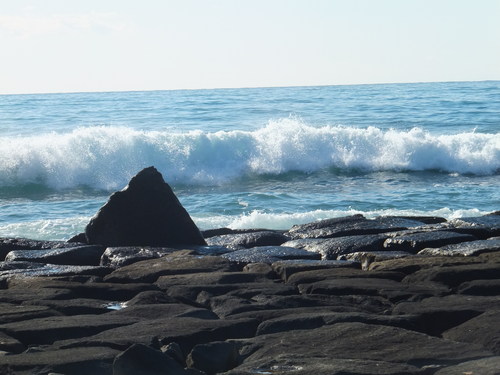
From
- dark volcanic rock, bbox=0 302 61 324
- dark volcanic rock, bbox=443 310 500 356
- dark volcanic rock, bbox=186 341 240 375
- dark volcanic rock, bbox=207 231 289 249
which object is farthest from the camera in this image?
dark volcanic rock, bbox=207 231 289 249

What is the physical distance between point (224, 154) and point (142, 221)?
38.5ft

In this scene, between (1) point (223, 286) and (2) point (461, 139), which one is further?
(2) point (461, 139)

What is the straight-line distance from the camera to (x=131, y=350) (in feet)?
12.3

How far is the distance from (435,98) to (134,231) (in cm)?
2599

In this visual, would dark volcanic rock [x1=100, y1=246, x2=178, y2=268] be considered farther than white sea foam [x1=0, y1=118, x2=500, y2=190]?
No

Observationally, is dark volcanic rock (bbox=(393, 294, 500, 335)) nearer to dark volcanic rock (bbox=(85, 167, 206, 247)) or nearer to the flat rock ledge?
the flat rock ledge

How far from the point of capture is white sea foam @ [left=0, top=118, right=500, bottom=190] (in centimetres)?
1862

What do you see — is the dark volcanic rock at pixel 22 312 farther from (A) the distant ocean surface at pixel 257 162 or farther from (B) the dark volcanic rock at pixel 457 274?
(A) the distant ocean surface at pixel 257 162

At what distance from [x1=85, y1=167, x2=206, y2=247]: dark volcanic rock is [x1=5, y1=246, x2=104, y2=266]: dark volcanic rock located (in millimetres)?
551

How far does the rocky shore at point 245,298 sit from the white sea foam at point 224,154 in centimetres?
987

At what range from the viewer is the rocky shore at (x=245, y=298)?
13.0 ft

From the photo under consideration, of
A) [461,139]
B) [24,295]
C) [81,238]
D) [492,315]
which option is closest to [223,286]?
[24,295]

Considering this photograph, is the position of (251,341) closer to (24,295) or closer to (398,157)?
(24,295)

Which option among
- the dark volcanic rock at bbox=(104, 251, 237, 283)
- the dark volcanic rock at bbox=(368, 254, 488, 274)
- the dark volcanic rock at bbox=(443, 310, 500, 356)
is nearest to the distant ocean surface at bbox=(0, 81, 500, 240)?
the dark volcanic rock at bbox=(104, 251, 237, 283)
